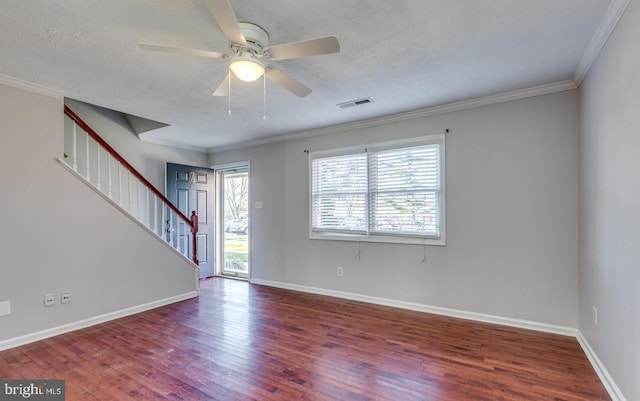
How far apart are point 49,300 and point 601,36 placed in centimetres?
529

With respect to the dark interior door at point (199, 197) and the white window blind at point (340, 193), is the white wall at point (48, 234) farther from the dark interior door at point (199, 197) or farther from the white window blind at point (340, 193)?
the white window blind at point (340, 193)

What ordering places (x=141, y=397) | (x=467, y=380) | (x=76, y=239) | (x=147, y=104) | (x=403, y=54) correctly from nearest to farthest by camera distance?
(x=141, y=397), (x=467, y=380), (x=403, y=54), (x=76, y=239), (x=147, y=104)

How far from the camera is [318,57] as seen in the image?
8.28 feet

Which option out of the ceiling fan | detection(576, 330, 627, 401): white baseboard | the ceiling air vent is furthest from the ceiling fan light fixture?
detection(576, 330, 627, 401): white baseboard

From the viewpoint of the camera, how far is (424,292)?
3.84m

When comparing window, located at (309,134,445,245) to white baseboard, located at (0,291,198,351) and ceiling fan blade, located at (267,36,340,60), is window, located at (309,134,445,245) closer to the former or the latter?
white baseboard, located at (0,291,198,351)

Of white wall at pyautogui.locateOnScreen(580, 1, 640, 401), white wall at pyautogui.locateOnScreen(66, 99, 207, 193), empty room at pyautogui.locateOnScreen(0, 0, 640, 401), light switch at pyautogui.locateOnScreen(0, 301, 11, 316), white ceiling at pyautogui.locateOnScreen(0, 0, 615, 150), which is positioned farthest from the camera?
white wall at pyautogui.locateOnScreen(66, 99, 207, 193)

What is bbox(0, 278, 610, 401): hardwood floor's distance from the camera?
2166 millimetres

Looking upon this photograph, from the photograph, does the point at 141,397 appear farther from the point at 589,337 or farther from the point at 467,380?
the point at 589,337

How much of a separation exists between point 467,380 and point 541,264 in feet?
5.40

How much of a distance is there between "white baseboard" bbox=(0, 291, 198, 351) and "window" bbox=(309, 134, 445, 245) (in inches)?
89.8

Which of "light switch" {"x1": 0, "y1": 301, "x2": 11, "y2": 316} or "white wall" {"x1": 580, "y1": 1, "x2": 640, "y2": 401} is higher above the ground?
"white wall" {"x1": 580, "y1": 1, "x2": 640, "y2": 401}

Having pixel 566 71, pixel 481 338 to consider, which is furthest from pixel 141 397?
pixel 566 71

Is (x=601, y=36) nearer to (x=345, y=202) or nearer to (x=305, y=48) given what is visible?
(x=305, y=48)
